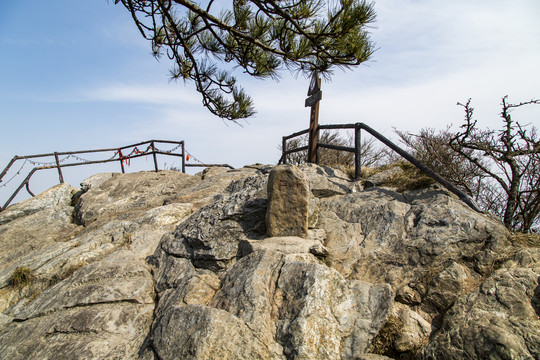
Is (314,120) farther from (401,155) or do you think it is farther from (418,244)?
(418,244)

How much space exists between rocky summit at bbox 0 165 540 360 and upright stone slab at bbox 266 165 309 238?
0.05 ft


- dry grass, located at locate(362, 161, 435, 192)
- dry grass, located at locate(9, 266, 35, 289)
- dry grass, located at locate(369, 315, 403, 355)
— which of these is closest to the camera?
dry grass, located at locate(369, 315, 403, 355)

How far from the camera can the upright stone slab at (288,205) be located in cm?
524

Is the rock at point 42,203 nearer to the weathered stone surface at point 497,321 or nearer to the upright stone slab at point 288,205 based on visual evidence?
the upright stone slab at point 288,205

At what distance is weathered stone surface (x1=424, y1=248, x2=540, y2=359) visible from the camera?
3129 millimetres

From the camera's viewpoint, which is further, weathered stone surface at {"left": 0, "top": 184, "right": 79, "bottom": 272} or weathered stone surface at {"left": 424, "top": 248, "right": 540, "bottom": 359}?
weathered stone surface at {"left": 0, "top": 184, "right": 79, "bottom": 272}

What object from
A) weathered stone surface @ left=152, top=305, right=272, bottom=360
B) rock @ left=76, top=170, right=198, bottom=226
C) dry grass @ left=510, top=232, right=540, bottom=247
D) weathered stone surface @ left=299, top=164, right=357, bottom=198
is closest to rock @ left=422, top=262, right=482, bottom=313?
dry grass @ left=510, top=232, right=540, bottom=247

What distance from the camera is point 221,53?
659cm

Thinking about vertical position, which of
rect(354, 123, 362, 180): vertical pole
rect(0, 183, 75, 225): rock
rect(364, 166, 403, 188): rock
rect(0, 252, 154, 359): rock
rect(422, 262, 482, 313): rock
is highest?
rect(354, 123, 362, 180): vertical pole

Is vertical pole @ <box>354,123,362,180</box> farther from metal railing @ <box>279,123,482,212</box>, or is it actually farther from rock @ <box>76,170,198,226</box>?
rock @ <box>76,170,198,226</box>

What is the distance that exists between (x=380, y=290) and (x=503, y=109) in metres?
3.93

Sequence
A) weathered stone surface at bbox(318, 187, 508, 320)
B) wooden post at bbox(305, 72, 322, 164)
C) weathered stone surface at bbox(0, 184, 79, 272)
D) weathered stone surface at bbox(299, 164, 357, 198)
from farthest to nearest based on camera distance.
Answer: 1. wooden post at bbox(305, 72, 322, 164)
2. weathered stone surface at bbox(0, 184, 79, 272)
3. weathered stone surface at bbox(299, 164, 357, 198)
4. weathered stone surface at bbox(318, 187, 508, 320)

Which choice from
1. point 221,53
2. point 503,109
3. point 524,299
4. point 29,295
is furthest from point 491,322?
point 29,295

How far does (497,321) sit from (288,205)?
2755 millimetres
